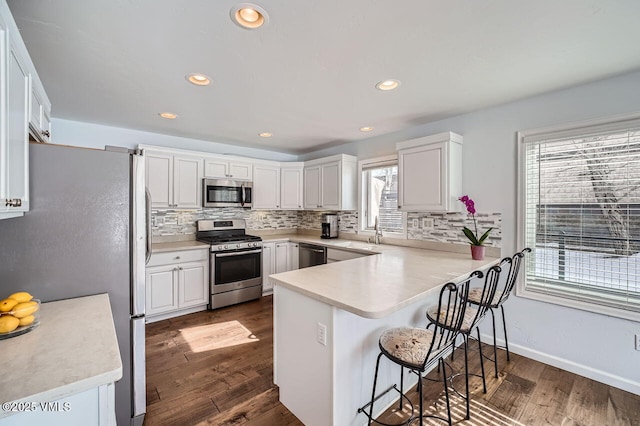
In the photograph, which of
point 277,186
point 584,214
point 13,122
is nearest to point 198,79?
point 13,122

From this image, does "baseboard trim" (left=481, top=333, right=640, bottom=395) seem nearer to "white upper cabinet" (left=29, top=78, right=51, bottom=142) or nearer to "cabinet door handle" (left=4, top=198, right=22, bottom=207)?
"cabinet door handle" (left=4, top=198, right=22, bottom=207)

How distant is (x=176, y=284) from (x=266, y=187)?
194 cm

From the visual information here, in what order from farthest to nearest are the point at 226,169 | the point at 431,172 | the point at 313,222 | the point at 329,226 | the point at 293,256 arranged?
the point at 313,222 → the point at 293,256 → the point at 329,226 → the point at 226,169 → the point at 431,172

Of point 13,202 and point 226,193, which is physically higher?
point 226,193

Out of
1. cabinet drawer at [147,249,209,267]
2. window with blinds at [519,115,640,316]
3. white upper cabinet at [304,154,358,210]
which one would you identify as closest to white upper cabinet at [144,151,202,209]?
cabinet drawer at [147,249,209,267]

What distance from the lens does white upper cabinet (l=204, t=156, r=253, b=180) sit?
13.1 ft

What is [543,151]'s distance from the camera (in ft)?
8.27

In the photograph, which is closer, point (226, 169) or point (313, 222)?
point (226, 169)

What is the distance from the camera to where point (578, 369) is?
91.1 inches

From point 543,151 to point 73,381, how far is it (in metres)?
3.42

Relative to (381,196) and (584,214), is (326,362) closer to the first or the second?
(584,214)

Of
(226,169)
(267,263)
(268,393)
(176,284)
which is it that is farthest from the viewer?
(267,263)

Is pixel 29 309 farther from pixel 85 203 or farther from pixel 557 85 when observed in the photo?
pixel 557 85

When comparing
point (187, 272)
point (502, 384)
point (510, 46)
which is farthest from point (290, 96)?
point (502, 384)
